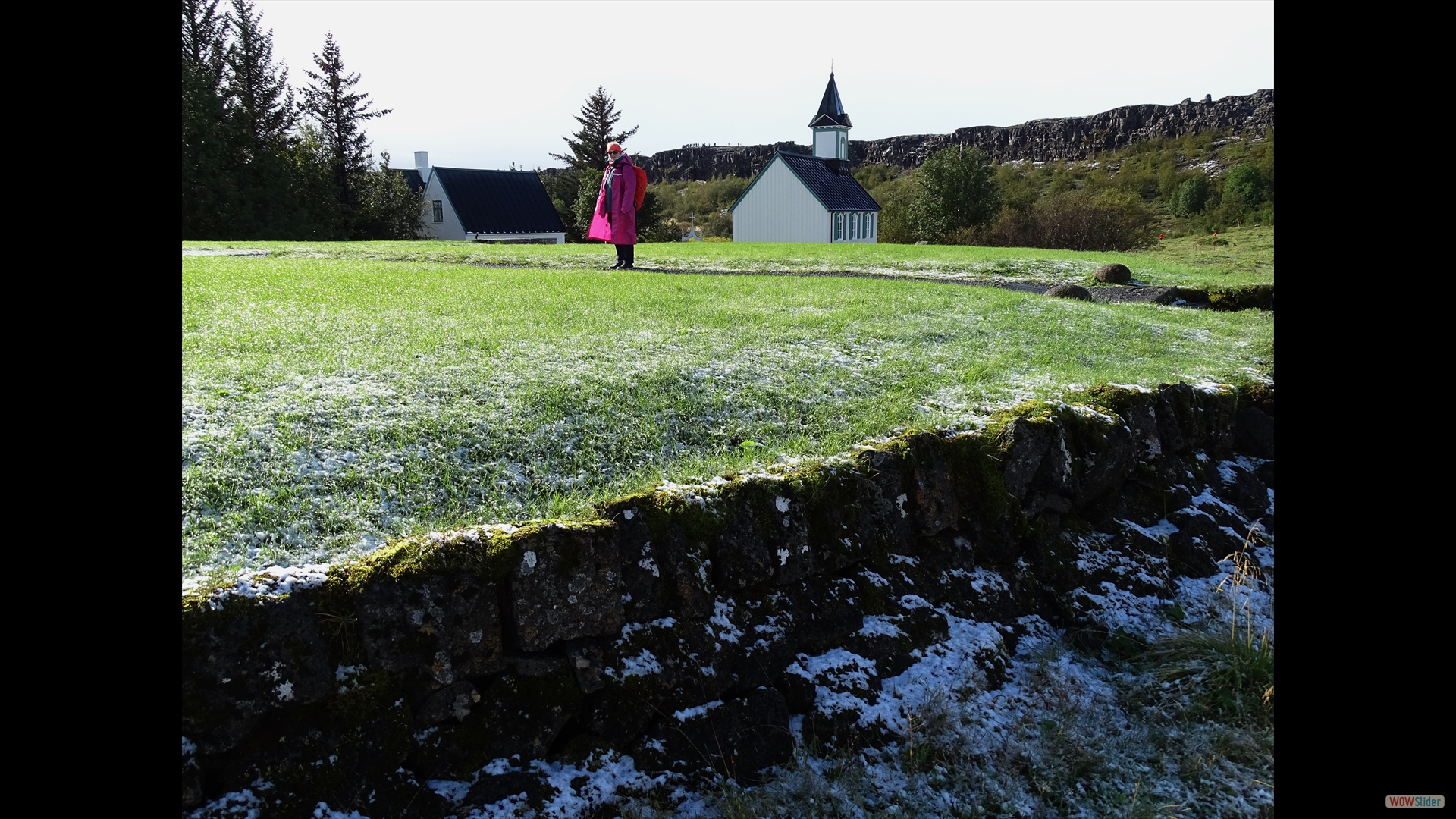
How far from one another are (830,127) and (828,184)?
27.2ft

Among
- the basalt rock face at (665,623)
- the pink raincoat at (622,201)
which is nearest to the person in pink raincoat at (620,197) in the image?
the pink raincoat at (622,201)

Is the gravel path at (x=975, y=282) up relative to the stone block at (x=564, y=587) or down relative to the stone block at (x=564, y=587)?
up

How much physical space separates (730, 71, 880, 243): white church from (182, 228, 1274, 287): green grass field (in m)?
21.0

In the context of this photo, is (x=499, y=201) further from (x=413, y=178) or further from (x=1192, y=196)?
(x=1192, y=196)

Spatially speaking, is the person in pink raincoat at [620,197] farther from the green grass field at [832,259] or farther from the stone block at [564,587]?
the stone block at [564,587]

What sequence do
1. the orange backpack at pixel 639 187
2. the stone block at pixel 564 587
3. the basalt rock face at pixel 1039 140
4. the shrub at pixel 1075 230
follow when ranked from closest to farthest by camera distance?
the stone block at pixel 564 587
the orange backpack at pixel 639 187
the shrub at pixel 1075 230
the basalt rock face at pixel 1039 140

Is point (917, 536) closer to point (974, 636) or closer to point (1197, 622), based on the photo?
point (974, 636)

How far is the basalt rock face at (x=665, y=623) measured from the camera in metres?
3.58

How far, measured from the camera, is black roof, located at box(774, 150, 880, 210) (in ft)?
148

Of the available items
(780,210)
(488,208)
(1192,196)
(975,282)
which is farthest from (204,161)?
(1192,196)

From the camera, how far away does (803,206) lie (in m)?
45.2

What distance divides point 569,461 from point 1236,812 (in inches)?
154

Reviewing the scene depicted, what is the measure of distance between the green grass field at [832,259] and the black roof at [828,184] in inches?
846

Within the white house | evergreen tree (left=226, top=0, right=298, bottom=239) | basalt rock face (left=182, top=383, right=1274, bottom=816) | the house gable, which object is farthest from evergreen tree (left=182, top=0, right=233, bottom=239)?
basalt rock face (left=182, top=383, right=1274, bottom=816)
